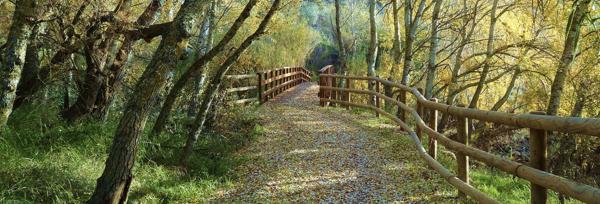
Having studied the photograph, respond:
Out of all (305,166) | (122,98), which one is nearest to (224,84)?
(122,98)

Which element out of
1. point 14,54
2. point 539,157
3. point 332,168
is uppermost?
point 14,54

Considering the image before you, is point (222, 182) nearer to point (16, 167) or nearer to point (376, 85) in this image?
point (16, 167)

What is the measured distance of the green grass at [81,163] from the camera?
5.26 metres

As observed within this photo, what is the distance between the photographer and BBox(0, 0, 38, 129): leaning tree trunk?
5.89 m

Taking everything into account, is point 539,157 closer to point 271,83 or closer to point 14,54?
point 14,54

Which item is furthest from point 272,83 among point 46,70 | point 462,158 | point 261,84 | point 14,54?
point 462,158

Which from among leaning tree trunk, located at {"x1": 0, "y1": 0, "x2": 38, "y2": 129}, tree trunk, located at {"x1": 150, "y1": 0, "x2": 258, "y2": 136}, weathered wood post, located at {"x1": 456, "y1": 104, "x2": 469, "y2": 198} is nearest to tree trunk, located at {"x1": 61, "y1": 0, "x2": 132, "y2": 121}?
tree trunk, located at {"x1": 150, "y1": 0, "x2": 258, "y2": 136}

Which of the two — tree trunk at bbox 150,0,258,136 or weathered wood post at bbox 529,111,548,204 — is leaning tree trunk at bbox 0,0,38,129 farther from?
weathered wood post at bbox 529,111,548,204

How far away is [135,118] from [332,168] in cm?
304

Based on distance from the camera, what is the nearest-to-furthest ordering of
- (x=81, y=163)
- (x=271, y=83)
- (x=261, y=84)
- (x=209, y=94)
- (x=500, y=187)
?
1. (x=81, y=163)
2. (x=500, y=187)
3. (x=209, y=94)
4. (x=261, y=84)
5. (x=271, y=83)

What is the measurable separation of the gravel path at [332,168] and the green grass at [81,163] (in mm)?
428

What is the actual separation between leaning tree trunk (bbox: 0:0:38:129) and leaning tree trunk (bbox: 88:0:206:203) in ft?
5.37

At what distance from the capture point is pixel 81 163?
621cm

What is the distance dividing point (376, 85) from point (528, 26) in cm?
433
